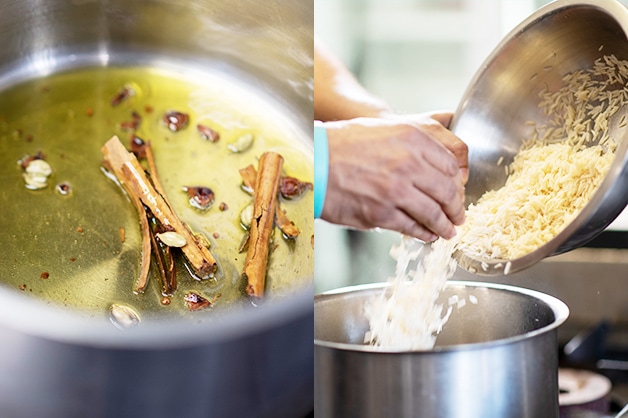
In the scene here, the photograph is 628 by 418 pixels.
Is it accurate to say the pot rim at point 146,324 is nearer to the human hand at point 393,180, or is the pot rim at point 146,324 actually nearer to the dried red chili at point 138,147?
the human hand at point 393,180

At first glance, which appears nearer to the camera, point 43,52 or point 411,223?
point 411,223

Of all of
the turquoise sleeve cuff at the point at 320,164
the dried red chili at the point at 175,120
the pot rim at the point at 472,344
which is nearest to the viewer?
the pot rim at the point at 472,344

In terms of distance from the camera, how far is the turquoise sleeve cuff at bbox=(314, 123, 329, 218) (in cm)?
113

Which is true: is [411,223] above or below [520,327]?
above

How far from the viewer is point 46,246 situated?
118 cm

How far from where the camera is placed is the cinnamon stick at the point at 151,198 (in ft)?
3.88

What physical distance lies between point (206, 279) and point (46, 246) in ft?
0.92

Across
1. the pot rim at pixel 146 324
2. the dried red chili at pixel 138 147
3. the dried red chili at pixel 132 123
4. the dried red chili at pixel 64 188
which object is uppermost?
the dried red chili at pixel 132 123

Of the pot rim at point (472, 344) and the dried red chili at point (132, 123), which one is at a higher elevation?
the dried red chili at point (132, 123)

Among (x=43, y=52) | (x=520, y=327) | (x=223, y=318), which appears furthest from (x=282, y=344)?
(x=43, y=52)

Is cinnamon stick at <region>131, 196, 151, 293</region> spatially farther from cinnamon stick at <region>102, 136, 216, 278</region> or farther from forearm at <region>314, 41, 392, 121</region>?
forearm at <region>314, 41, 392, 121</region>

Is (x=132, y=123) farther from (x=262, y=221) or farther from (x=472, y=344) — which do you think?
(x=472, y=344)

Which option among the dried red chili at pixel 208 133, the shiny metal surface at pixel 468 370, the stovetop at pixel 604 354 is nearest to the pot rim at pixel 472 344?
the shiny metal surface at pixel 468 370

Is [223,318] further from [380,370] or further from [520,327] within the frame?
[520,327]
